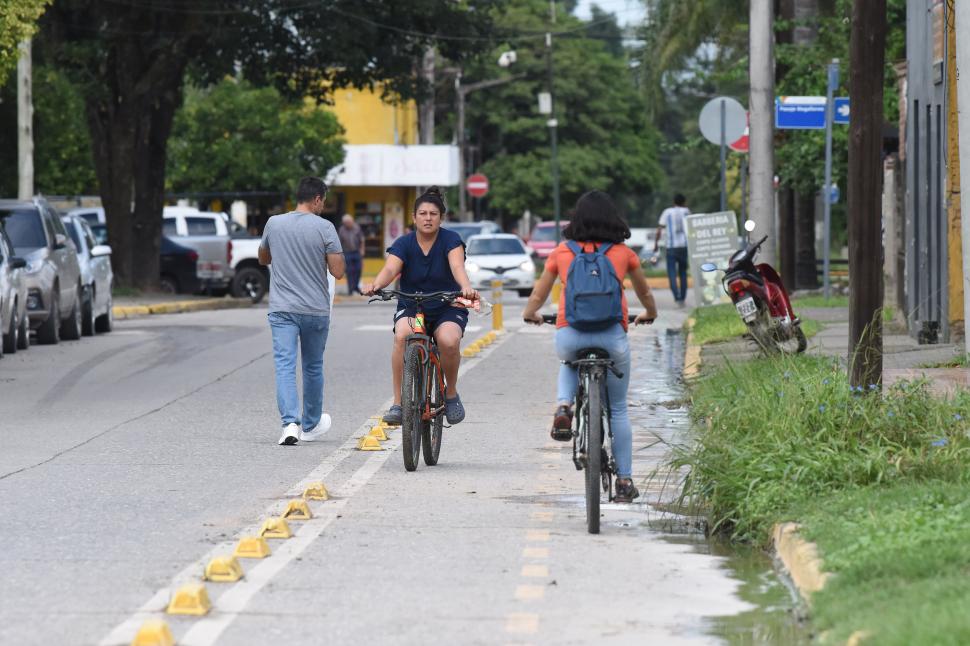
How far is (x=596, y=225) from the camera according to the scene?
9.45 meters

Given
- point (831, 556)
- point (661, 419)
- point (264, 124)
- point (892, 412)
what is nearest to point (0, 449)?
point (661, 419)

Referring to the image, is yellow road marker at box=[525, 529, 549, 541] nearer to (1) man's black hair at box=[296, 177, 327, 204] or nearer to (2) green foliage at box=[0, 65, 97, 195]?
(1) man's black hair at box=[296, 177, 327, 204]

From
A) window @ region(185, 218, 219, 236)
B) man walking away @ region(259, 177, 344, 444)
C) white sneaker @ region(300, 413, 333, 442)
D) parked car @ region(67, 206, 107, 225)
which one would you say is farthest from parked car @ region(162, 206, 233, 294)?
man walking away @ region(259, 177, 344, 444)

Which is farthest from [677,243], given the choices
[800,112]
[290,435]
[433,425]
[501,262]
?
[433,425]

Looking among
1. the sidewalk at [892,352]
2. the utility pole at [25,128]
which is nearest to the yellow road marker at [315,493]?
the sidewalk at [892,352]

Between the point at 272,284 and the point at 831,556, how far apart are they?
Result: 21.3ft

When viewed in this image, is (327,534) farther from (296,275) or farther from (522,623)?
(296,275)

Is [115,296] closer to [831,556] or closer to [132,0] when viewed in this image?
[132,0]

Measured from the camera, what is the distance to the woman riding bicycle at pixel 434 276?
1194cm

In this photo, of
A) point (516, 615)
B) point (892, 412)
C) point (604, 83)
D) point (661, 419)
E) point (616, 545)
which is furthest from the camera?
point (604, 83)

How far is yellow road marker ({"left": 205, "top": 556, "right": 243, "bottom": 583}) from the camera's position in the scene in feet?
25.6

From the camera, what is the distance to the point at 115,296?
117 feet

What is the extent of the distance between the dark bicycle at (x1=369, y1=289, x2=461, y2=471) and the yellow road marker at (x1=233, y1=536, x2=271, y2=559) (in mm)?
2905

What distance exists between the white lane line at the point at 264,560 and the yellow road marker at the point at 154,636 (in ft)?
0.50
